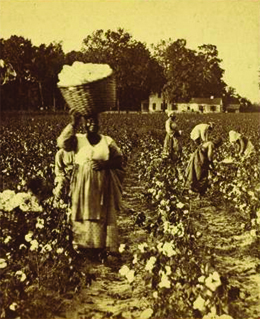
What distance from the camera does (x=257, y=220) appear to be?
4328 millimetres

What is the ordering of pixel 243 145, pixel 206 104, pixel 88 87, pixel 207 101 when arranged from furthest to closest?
1. pixel 207 101
2. pixel 206 104
3. pixel 243 145
4. pixel 88 87

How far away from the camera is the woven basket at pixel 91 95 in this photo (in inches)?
149

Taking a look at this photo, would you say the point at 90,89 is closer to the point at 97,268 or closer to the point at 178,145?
the point at 97,268

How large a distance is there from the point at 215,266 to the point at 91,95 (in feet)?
4.92

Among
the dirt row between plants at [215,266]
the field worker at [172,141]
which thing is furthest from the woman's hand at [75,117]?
the field worker at [172,141]

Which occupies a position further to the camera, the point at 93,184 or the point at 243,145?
the point at 243,145

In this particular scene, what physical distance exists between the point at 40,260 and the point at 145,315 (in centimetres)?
83

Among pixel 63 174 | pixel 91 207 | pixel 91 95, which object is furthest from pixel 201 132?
pixel 91 95

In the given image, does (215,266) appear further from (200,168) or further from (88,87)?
(200,168)

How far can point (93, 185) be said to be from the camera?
410 cm

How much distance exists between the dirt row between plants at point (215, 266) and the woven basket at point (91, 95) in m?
1.11

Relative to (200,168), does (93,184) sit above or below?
above

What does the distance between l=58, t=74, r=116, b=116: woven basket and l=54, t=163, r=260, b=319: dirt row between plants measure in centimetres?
111

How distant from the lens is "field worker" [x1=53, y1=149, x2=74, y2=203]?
472 cm
